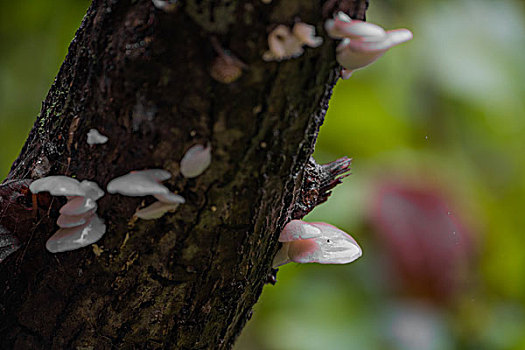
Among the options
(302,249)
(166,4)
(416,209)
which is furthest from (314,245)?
(416,209)

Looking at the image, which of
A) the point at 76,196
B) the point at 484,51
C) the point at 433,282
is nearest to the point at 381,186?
the point at 433,282

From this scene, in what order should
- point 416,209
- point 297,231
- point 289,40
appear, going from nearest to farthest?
point 289,40 → point 297,231 → point 416,209

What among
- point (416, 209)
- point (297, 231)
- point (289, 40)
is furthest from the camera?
point (416, 209)

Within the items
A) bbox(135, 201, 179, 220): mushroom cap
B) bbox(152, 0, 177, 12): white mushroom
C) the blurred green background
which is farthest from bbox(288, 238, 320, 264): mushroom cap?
the blurred green background

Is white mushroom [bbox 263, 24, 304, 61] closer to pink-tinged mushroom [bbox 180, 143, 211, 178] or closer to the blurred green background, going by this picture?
pink-tinged mushroom [bbox 180, 143, 211, 178]

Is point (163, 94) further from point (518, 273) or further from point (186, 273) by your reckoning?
point (518, 273)

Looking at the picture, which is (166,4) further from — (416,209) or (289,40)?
(416,209)
